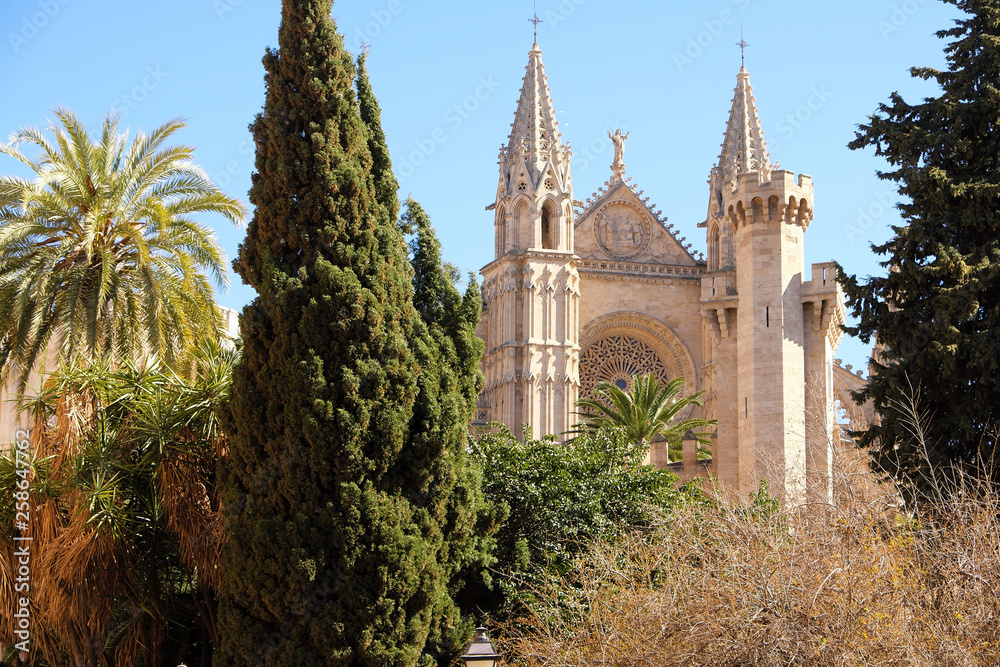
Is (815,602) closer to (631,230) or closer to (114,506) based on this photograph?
(114,506)

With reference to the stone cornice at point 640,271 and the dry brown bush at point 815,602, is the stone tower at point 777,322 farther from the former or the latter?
the stone cornice at point 640,271

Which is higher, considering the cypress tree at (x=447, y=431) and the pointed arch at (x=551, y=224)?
the pointed arch at (x=551, y=224)

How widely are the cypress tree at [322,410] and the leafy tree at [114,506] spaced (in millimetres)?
1074

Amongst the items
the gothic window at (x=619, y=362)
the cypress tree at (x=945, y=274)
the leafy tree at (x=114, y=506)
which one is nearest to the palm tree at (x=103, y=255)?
the leafy tree at (x=114, y=506)

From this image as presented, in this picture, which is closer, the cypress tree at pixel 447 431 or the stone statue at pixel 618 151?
the cypress tree at pixel 447 431

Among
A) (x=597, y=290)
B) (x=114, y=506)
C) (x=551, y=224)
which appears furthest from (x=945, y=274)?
(x=597, y=290)

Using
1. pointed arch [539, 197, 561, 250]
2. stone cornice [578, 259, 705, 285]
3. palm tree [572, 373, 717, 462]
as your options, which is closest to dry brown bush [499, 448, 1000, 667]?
palm tree [572, 373, 717, 462]

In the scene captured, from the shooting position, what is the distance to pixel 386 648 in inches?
460

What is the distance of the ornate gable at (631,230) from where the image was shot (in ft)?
126

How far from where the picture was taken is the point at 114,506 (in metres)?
12.7

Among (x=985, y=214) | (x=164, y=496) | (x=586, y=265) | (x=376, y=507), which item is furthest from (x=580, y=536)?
(x=586, y=265)

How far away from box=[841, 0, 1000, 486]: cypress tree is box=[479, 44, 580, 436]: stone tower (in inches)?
732

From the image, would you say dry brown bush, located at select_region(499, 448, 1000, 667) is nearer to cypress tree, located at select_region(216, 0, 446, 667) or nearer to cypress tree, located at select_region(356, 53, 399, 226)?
cypress tree, located at select_region(216, 0, 446, 667)

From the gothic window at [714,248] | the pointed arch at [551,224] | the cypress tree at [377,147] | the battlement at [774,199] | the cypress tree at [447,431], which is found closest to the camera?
the cypress tree at [447,431]
